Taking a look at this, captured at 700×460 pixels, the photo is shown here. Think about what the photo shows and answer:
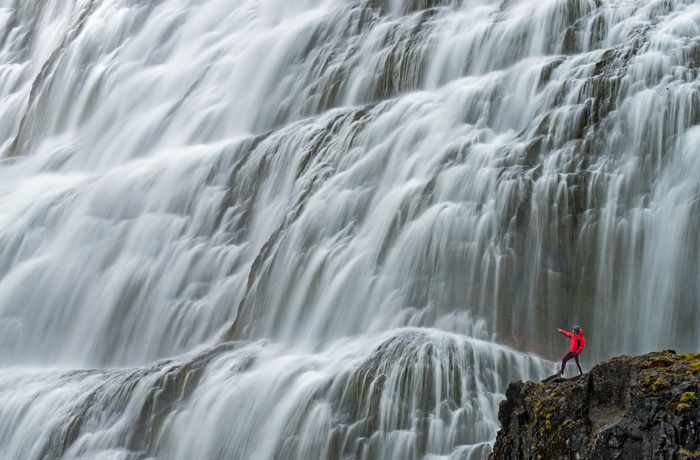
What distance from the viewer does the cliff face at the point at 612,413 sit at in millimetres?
6195

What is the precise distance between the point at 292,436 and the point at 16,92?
16387 mm

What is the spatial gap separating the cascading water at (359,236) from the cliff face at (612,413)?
188cm

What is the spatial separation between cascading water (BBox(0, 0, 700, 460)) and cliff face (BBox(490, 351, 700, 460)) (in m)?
1.88

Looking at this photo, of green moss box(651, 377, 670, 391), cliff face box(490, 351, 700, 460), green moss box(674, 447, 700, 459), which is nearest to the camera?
green moss box(674, 447, 700, 459)

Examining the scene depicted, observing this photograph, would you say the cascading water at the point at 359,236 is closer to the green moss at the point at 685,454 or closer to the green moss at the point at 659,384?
the green moss at the point at 659,384

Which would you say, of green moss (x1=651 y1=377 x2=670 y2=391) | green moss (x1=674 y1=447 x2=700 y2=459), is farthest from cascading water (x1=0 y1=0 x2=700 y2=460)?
green moss (x1=674 y1=447 x2=700 y2=459)

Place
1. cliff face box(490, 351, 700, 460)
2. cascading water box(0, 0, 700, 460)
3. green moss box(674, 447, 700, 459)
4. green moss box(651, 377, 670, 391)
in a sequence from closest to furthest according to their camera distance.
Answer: green moss box(674, 447, 700, 459) → cliff face box(490, 351, 700, 460) → green moss box(651, 377, 670, 391) → cascading water box(0, 0, 700, 460)

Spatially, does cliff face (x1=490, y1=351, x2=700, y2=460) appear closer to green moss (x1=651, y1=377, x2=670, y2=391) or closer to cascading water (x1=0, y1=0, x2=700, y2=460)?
green moss (x1=651, y1=377, x2=670, y2=391)

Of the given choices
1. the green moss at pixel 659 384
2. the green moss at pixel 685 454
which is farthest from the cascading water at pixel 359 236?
the green moss at pixel 685 454

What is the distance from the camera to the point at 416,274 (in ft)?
38.4

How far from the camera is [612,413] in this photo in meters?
6.68

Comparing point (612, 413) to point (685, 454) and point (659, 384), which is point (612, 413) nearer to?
point (659, 384)

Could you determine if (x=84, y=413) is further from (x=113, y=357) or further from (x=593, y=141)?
(x=593, y=141)

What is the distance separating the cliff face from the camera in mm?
6195
